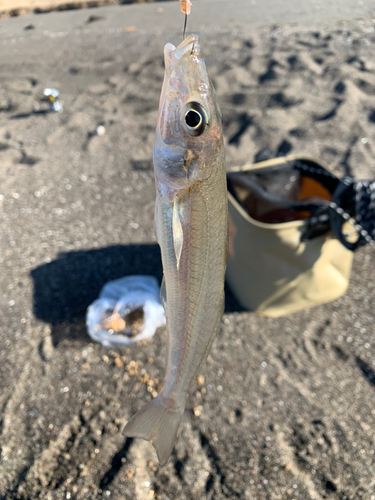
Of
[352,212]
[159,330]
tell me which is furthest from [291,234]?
[159,330]

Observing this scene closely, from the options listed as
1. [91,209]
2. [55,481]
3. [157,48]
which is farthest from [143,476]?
[157,48]

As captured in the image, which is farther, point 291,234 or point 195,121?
point 291,234

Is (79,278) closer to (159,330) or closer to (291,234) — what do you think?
(159,330)

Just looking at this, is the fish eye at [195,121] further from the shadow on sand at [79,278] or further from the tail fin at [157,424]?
the shadow on sand at [79,278]

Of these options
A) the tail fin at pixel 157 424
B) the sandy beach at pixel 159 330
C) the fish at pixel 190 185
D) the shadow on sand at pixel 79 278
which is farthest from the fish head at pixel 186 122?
the shadow on sand at pixel 79 278

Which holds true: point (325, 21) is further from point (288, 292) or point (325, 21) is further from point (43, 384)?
point (43, 384)

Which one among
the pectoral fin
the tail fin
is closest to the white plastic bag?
the tail fin
